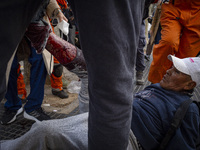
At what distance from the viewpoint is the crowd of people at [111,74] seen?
638 millimetres

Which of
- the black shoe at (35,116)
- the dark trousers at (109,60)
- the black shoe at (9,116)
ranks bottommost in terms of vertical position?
the black shoe at (9,116)

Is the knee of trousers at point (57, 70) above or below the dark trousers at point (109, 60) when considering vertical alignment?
below

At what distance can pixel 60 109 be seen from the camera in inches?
102

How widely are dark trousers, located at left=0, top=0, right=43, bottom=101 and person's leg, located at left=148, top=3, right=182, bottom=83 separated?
2.19m

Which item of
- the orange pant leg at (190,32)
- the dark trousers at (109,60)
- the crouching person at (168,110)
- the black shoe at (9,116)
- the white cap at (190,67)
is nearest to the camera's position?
the dark trousers at (109,60)

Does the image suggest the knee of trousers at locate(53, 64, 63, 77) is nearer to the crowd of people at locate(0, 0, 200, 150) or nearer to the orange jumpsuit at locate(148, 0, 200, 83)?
the crowd of people at locate(0, 0, 200, 150)

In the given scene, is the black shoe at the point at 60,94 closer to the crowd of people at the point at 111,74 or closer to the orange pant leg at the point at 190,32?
the crowd of people at the point at 111,74

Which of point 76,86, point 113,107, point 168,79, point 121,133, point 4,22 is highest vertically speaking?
point 4,22

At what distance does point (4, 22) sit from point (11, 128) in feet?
5.76

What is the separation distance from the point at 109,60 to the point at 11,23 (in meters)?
0.39

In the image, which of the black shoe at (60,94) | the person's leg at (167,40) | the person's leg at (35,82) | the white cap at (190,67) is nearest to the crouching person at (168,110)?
the white cap at (190,67)

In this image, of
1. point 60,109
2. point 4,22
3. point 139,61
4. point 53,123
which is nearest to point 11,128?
point 60,109

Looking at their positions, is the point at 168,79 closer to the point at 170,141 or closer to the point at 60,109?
the point at 170,141

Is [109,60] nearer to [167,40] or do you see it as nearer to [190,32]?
[167,40]
